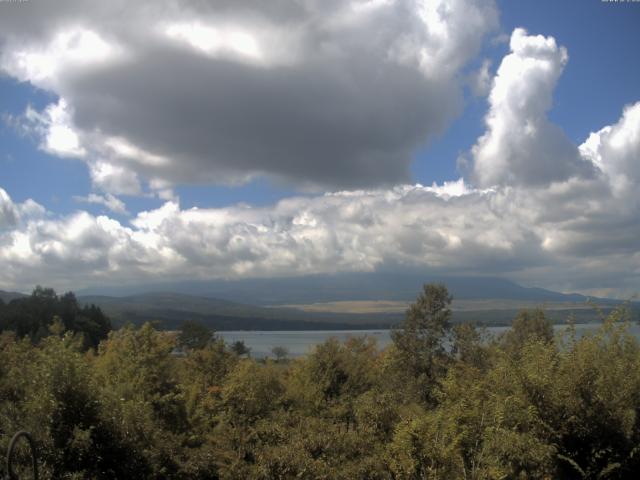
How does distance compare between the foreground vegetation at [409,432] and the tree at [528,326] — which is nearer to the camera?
the foreground vegetation at [409,432]

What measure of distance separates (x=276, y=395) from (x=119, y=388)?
12.1 meters

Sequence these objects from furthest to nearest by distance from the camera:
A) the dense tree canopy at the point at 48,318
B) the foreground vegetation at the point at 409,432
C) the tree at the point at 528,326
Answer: the dense tree canopy at the point at 48,318, the tree at the point at 528,326, the foreground vegetation at the point at 409,432

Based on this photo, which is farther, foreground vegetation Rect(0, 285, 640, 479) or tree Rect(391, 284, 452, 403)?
tree Rect(391, 284, 452, 403)

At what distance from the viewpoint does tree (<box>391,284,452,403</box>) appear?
36.7 meters

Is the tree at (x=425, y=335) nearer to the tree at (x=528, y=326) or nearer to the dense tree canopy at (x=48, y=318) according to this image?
the tree at (x=528, y=326)

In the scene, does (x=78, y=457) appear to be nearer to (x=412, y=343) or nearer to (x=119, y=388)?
(x=119, y=388)

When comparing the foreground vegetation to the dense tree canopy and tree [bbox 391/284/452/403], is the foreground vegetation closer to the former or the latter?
tree [bbox 391/284/452/403]

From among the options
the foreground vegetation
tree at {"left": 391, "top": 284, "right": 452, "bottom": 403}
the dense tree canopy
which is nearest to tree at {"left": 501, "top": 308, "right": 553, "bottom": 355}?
tree at {"left": 391, "top": 284, "right": 452, "bottom": 403}

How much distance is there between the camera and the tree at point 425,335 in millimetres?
36656

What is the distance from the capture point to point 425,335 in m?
37.9

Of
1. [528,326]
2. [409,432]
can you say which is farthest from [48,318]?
[409,432]

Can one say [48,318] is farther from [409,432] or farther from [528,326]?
[409,432]

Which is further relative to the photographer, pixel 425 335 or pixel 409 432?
pixel 425 335

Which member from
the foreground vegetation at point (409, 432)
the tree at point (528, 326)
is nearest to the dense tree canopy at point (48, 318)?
the tree at point (528, 326)
